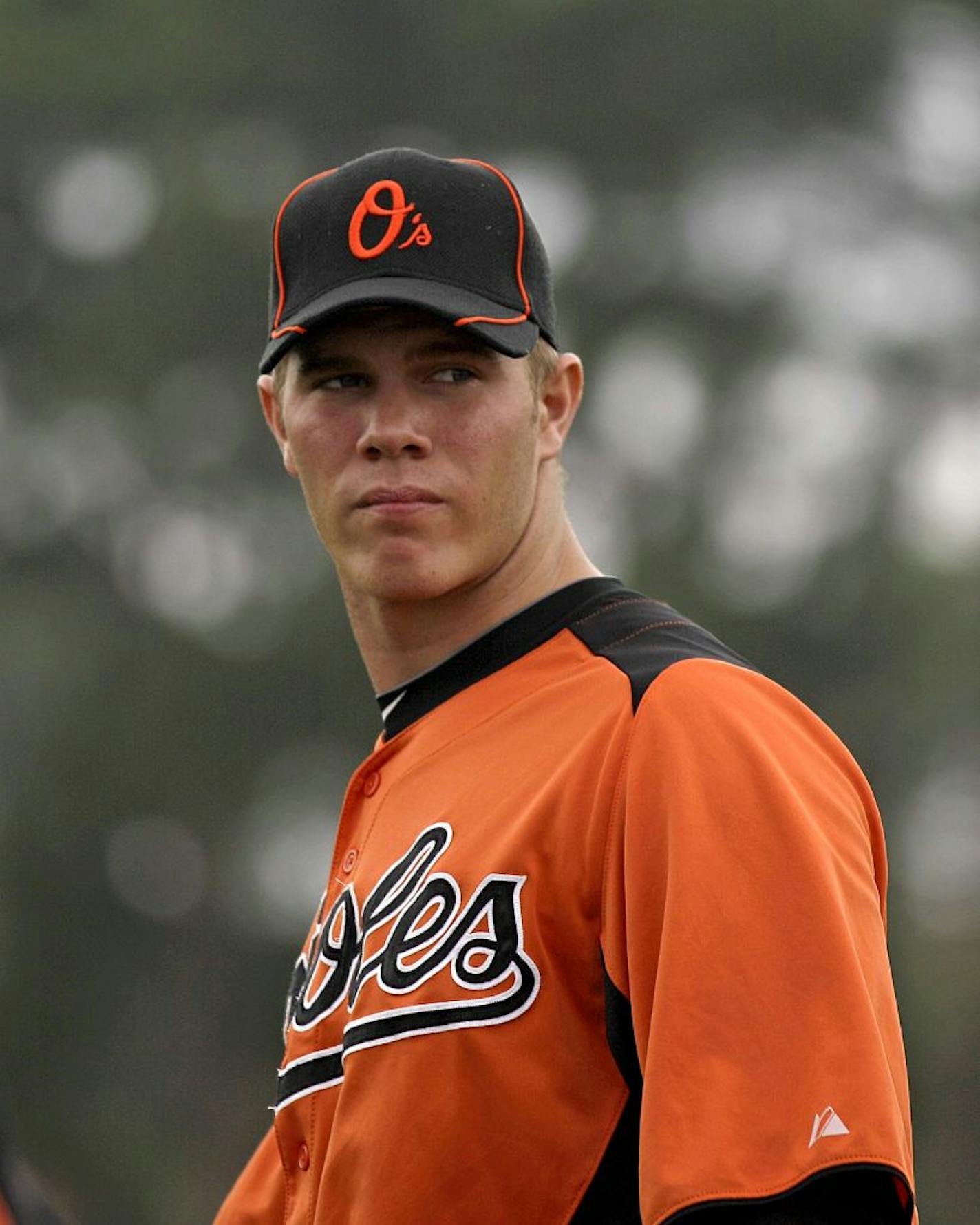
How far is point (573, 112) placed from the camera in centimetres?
1833

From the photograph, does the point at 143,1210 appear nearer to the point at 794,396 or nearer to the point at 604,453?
the point at 604,453

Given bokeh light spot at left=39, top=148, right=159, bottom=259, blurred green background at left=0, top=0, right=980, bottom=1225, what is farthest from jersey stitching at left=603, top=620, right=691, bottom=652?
bokeh light spot at left=39, top=148, right=159, bottom=259

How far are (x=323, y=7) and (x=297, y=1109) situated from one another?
57.3ft

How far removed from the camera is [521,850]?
221 centimetres

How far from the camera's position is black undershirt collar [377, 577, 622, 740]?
2566mm

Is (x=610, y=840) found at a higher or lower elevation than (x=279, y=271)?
lower

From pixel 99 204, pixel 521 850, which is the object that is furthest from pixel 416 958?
pixel 99 204

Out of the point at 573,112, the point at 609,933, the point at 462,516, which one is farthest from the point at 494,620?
the point at 573,112

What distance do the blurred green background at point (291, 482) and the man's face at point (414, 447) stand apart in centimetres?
1374

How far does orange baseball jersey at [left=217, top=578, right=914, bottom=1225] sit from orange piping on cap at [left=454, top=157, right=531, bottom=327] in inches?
15.0

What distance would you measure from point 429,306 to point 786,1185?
44.3 inches

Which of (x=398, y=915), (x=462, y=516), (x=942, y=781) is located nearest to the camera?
(x=398, y=915)

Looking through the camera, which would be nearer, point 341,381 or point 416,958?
point 416,958

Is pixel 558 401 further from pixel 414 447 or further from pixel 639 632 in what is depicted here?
pixel 639 632
